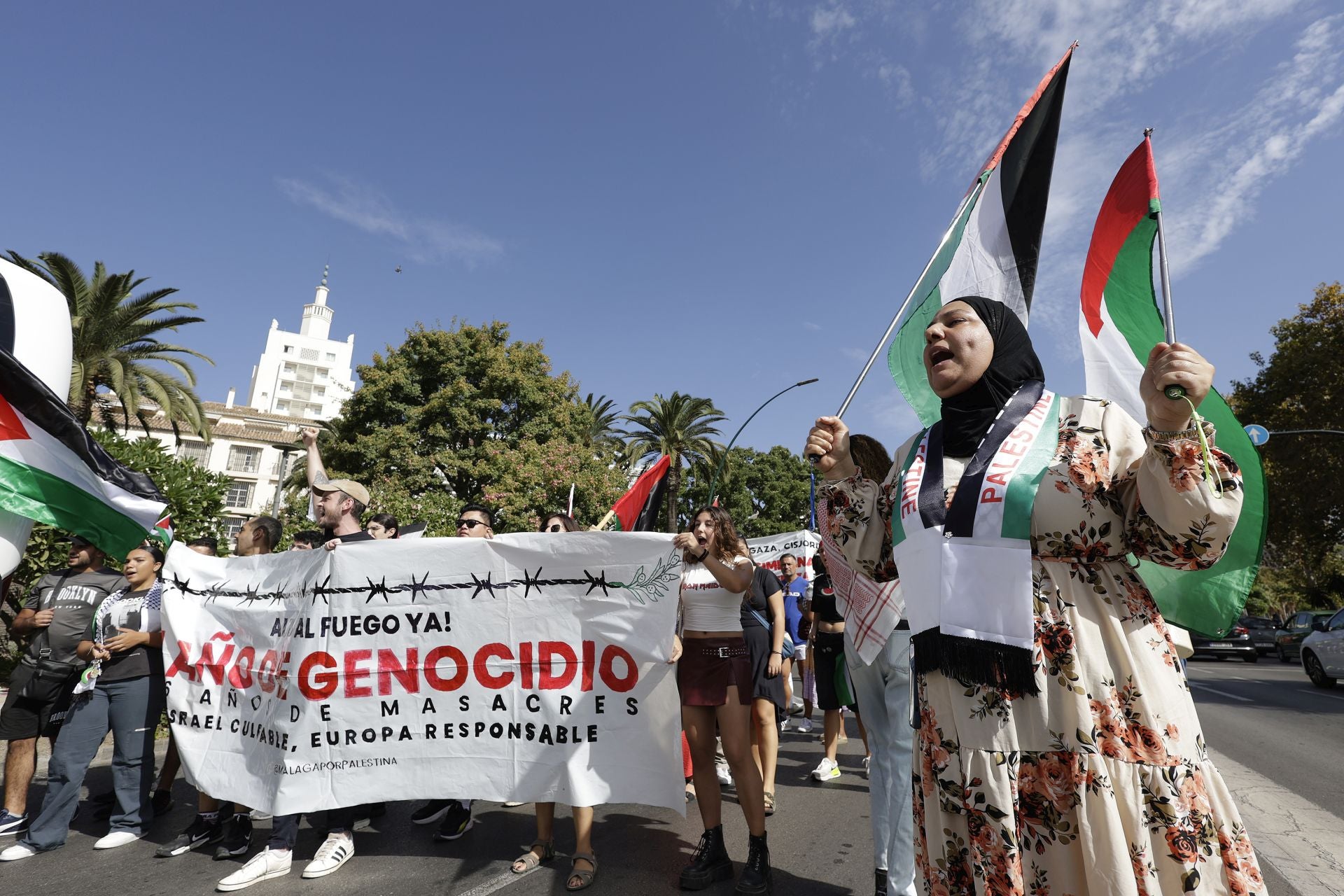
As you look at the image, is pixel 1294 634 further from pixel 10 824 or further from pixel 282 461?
pixel 282 461

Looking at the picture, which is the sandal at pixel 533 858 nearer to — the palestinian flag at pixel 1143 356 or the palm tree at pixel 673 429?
the palestinian flag at pixel 1143 356

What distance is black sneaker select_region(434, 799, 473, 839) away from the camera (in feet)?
15.0

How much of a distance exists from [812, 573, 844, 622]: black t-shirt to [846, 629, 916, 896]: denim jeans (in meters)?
1.80

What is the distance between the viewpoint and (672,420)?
110 ft

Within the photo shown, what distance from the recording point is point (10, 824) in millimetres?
4566

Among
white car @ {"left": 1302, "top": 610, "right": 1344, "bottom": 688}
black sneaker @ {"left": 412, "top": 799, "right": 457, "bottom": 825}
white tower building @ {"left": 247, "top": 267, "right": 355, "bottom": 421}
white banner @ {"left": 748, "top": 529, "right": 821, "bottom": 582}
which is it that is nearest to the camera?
black sneaker @ {"left": 412, "top": 799, "right": 457, "bottom": 825}

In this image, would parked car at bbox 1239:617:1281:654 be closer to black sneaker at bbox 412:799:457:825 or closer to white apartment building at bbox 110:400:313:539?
black sneaker at bbox 412:799:457:825

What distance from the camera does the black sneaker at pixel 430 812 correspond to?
16.5 feet

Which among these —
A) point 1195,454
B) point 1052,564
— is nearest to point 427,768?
point 1052,564

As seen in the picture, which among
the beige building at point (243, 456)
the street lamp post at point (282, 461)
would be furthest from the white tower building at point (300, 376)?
the street lamp post at point (282, 461)

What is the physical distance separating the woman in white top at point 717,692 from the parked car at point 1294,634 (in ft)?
77.9

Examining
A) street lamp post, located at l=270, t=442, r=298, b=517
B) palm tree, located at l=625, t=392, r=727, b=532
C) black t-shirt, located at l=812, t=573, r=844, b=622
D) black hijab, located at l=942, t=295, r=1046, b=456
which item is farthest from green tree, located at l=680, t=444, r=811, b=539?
black hijab, located at l=942, t=295, r=1046, b=456

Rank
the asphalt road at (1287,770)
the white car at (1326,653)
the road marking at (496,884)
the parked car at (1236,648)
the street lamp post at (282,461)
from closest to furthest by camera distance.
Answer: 1. the road marking at (496,884)
2. the asphalt road at (1287,770)
3. the white car at (1326,653)
4. the street lamp post at (282,461)
5. the parked car at (1236,648)

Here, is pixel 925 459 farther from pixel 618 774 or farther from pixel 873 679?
pixel 618 774
